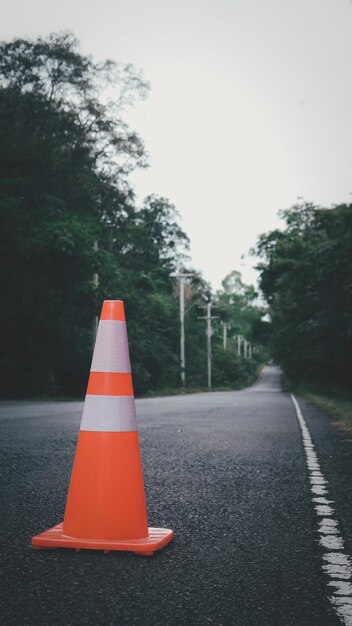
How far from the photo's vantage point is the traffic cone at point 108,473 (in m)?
3.20

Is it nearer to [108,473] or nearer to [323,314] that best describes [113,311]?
[108,473]

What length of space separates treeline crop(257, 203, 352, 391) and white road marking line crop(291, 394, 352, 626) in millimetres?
Answer: 17061

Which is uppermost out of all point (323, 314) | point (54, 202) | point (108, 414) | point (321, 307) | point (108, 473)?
point (54, 202)

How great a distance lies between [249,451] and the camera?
284 inches

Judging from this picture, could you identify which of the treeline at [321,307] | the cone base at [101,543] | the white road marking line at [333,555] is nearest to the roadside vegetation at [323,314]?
the treeline at [321,307]

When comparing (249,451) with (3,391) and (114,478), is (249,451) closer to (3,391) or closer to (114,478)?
(114,478)

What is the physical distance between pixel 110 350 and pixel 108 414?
351 mm

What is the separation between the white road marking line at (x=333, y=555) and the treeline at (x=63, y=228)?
20.2 metres

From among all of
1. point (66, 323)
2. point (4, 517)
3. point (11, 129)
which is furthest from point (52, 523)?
point (11, 129)

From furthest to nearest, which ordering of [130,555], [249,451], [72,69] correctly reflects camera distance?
[72,69], [249,451], [130,555]

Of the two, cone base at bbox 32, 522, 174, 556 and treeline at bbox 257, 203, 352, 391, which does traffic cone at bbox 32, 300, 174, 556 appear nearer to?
cone base at bbox 32, 522, 174, 556

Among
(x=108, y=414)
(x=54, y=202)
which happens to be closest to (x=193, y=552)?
(x=108, y=414)

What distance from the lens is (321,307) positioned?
1140 inches

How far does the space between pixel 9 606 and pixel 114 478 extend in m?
1.01
